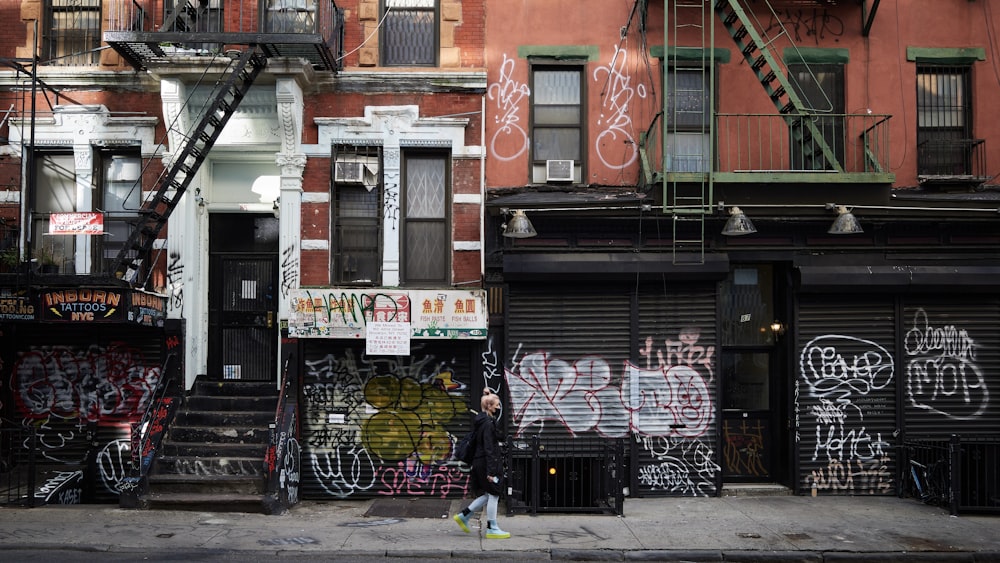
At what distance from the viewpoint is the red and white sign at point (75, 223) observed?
11.8 meters

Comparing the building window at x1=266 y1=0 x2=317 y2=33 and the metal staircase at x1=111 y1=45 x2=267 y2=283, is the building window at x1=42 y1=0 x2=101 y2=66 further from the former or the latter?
the building window at x1=266 y1=0 x2=317 y2=33

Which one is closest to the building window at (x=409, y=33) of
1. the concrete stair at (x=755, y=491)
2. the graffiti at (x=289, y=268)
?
the graffiti at (x=289, y=268)

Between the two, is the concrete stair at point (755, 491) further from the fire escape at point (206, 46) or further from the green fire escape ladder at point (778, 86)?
the fire escape at point (206, 46)

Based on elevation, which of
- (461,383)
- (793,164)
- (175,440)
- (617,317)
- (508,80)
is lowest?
(175,440)

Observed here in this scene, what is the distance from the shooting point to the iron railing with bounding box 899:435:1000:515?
11570 millimetres

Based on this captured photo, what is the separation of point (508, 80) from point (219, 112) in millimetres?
4570

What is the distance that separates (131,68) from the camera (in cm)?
1323

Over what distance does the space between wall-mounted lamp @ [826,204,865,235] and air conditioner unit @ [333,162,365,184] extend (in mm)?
7194

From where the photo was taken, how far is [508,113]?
13398mm

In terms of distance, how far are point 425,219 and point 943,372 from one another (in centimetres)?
861

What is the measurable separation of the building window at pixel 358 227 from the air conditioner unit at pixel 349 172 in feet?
0.54

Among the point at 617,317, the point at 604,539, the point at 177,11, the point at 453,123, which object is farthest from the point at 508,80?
the point at 604,539

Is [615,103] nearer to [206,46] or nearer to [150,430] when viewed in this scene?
[206,46]

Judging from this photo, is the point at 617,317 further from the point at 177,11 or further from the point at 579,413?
the point at 177,11
